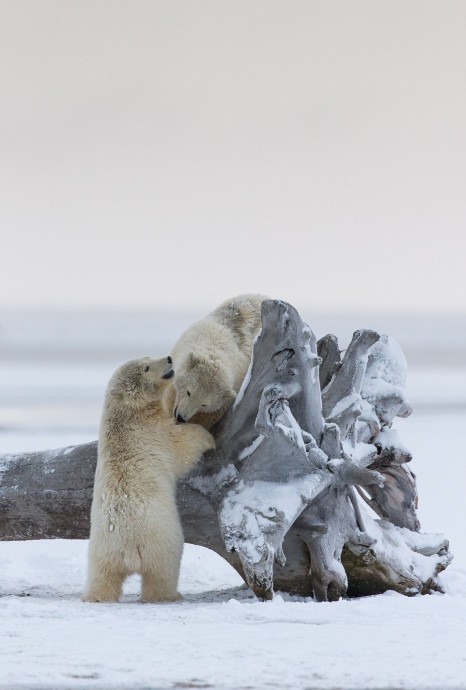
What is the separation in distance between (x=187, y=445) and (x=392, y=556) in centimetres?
142

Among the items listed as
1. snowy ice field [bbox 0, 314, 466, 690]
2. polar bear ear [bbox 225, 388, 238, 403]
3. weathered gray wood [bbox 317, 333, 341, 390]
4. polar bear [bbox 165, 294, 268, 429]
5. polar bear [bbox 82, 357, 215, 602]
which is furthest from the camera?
weathered gray wood [bbox 317, 333, 341, 390]

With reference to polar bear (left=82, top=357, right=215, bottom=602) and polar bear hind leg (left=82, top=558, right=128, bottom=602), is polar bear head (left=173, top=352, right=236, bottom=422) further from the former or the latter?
polar bear hind leg (left=82, top=558, right=128, bottom=602)

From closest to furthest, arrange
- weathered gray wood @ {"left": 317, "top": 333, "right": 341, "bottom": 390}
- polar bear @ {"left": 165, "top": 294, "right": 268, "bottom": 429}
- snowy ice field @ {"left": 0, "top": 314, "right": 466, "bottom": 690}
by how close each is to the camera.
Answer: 1. snowy ice field @ {"left": 0, "top": 314, "right": 466, "bottom": 690}
2. polar bear @ {"left": 165, "top": 294, "right": 268, "bottom": 429}
3. weathered gray wood @ {"left": 317, "top": 333, "right": 341, "bottom": 390}

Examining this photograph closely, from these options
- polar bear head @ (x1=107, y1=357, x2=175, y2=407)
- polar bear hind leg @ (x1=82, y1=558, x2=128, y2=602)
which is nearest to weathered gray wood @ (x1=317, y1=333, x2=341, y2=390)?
polar bear head @ (x1=107, y1=357, x2=175, y2=407)

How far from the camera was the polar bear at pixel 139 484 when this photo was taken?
5254mm

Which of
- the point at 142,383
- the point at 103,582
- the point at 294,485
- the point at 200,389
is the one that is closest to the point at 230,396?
the point at 200,389

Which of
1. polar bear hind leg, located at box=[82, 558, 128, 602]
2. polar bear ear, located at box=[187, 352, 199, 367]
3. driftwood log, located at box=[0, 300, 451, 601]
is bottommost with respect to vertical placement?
polar bear hind leg, located at box=[82, 558, 128, 602]

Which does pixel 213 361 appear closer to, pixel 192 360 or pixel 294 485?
pixel 192 360

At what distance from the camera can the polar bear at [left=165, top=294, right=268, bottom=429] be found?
19.0ft

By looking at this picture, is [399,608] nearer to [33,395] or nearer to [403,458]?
[403,458]

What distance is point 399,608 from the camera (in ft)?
15.8

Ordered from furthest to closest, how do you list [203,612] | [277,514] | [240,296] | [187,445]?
1. [240,296]
2. [187,445]
3. [277,514]
4. [203,612]

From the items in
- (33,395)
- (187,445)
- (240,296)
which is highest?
(240,296)

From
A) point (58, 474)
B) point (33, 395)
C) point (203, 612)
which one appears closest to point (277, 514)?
point (203, 612)
